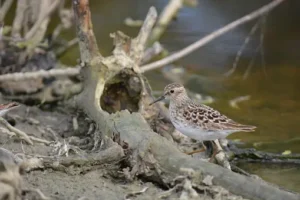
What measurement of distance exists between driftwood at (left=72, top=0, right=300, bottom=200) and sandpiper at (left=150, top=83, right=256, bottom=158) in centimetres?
29

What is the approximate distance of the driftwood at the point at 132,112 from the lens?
4.63 m

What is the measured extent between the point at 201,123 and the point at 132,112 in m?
0.62

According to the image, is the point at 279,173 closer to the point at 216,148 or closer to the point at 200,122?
the point at 216,148

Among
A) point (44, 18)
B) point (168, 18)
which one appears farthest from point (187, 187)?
point (168, 18)

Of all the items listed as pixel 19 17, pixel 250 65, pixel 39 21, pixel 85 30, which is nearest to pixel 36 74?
pixel 85 30

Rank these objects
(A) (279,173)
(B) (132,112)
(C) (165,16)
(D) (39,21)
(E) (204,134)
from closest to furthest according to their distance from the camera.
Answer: (E) (204,134)
(B) (132,112)
(A) (279,173)
(D) (39,21)
(C) (165,16)

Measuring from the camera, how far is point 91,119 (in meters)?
6.03

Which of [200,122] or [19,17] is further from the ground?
[19,17]

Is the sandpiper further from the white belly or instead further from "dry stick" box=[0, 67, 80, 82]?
"dry stick" box=[0, 67, 80, 82]

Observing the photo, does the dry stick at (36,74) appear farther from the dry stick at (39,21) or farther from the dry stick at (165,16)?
the dry stick at (165,16)

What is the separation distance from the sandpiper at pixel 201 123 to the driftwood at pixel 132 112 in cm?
29

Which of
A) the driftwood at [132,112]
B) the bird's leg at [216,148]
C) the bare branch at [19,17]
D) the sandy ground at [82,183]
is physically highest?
the bare branch at [19,17]

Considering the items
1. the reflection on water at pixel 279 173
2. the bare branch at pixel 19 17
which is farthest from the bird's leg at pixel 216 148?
the bare branch at pixel 19 17

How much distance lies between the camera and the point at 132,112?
5.95m
